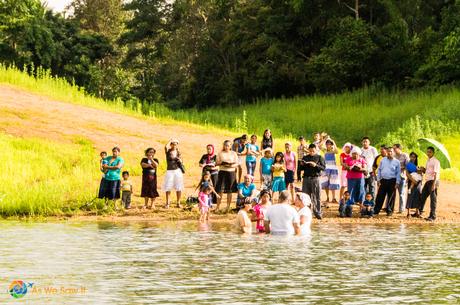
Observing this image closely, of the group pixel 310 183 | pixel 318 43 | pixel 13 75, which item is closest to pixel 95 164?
pixel 310 183

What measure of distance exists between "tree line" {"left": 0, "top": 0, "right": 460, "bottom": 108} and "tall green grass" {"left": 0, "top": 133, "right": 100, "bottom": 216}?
22770 mm

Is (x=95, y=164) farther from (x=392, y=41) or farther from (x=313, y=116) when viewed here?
(x=392, y=41)

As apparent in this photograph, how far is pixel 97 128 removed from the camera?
36.8 metres

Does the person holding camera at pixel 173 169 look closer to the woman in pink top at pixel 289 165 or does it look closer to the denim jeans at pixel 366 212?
the woman in pink top at pixel 289 165

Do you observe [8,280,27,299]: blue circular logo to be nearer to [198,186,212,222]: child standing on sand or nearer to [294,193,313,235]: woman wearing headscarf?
[294,193,313,235]: woman wearing headscarf

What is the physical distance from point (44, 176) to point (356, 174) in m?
9.89

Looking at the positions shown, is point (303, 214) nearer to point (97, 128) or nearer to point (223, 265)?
point (223, 265)

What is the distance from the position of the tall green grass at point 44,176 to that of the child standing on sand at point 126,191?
1.00 meters

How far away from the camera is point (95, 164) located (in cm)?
3080

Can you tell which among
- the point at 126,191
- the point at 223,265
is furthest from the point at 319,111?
the point at 223,265

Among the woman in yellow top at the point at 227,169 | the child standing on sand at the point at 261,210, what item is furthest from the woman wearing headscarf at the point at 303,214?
the woman in yellow top at the point at 227,169

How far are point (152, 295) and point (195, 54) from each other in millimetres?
52256

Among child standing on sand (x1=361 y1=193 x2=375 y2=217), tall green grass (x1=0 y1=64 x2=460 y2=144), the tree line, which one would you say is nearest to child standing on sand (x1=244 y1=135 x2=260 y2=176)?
child standing on sand (x1=361 y1=193 x2=375 y2=217)

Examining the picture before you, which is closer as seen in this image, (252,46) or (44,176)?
(44,176)
